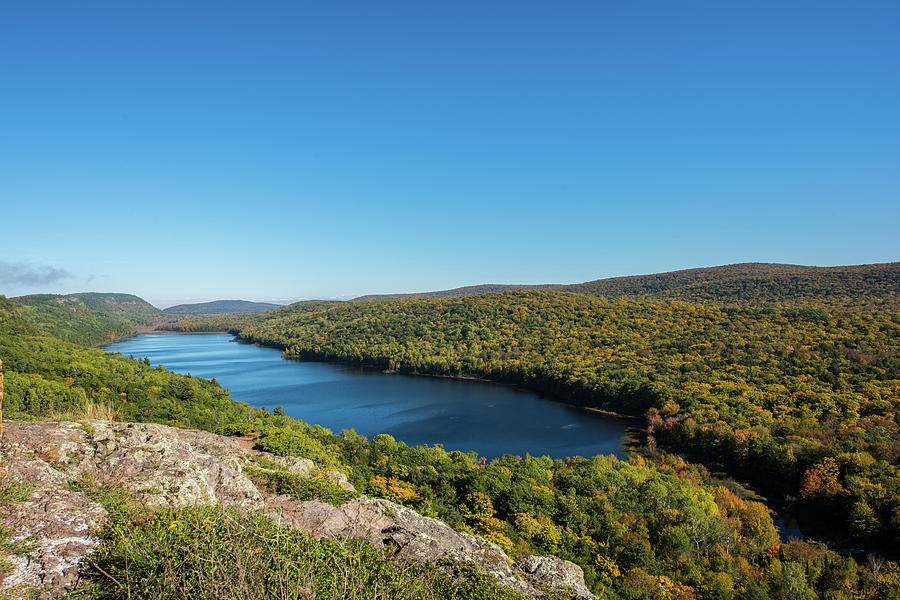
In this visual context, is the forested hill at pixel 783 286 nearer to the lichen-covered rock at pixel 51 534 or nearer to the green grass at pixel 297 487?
the green grass at pixel 297 487

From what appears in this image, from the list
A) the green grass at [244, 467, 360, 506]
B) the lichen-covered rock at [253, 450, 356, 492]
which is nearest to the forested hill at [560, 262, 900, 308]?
the lichen-covered rock at [253, 450, 356, 492]

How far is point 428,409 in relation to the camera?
199 feet

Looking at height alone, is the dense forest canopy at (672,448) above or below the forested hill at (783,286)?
below

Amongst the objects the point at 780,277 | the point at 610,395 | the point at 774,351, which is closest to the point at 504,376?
the point at 610,395

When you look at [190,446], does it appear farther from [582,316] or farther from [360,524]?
[582,316]

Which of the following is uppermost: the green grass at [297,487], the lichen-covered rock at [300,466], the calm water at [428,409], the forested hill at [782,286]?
the forested hill at [782,286]

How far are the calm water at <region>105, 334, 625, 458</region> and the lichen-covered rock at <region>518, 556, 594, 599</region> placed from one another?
103ft

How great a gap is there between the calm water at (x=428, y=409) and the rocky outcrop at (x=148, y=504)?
34.2 m

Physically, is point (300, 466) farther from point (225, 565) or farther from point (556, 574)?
point (225, 565)

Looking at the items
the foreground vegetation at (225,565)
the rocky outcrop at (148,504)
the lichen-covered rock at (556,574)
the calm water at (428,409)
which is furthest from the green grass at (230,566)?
the calm water at (428,409)

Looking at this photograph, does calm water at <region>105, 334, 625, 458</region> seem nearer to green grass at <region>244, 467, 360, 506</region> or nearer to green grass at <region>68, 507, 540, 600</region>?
green grass at <region>244, 467, 360, 506</region>

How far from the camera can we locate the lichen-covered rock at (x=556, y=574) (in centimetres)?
1101

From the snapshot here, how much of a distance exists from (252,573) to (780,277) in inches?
6024

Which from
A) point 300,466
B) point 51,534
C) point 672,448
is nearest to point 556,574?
point 300,466
